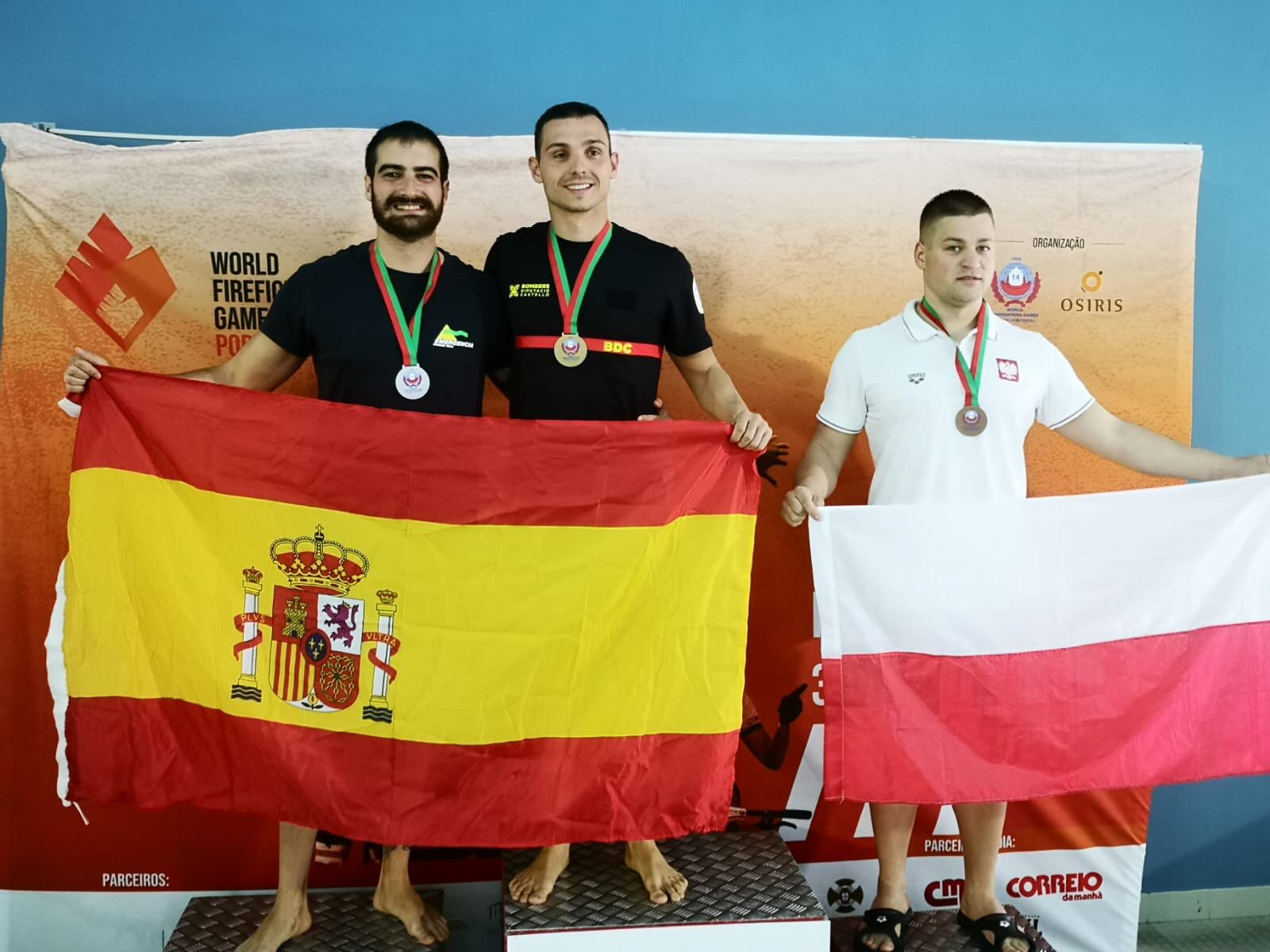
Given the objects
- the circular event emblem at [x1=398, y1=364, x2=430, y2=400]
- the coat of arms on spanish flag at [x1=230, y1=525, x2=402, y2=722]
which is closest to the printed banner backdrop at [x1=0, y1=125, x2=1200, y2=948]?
the circular event emblem at [x1=398, y1=364, x2=430, y2=400]

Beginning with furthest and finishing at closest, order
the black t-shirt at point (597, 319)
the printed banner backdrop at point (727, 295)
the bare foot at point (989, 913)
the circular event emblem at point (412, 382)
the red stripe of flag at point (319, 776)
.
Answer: the printed banner backdrop at point (727, 295) → the bare foot at point (989, 913) → the black t-shirt at point (597, 319) → the circular event emblem at point (412, 382) → the red stripe of flag at point (319, 776)

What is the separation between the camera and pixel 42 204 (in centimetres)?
280

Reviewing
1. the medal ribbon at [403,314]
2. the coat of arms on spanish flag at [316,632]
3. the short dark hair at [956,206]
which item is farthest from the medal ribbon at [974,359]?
the coat of arms on spanish flag at [316,632]

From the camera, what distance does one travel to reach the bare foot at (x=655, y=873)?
249cm

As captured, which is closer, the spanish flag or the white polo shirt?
the spanish flag

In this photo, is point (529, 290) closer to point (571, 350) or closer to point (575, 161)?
point (571, 350)

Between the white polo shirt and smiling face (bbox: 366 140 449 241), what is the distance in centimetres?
113

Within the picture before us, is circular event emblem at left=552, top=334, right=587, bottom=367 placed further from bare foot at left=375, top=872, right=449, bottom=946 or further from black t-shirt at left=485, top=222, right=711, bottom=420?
bare foot at left=375, top=872, right=449, bottom=946

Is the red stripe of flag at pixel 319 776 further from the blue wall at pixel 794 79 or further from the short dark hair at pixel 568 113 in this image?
the blue wall at pixel 794 79

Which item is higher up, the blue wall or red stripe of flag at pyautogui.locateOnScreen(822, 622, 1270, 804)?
the blue wall

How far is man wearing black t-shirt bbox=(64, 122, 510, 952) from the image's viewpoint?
94.8 inches

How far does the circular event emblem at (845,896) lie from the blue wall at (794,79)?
3.48 ft

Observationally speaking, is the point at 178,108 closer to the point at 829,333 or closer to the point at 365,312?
the point at 365,312

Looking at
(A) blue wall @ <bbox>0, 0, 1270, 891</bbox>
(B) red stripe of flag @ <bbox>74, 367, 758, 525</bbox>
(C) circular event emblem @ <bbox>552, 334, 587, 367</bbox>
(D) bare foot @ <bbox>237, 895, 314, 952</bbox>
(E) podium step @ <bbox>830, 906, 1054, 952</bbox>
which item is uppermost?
(A) blue wall @ <bbox>0, 0, 1270, 891</bbox>
